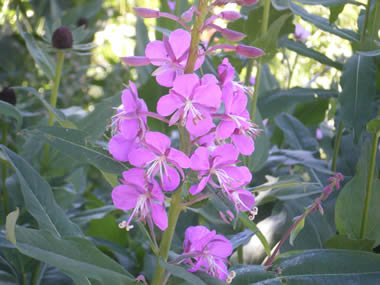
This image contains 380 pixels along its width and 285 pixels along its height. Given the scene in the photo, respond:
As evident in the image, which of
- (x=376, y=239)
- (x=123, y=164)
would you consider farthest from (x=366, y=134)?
(x=123, y=164)

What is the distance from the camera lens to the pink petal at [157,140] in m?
0.70

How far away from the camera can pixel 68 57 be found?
259 cm

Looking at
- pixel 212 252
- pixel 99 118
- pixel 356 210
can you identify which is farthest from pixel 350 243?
pixel 99 118

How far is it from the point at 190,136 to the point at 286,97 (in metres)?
0.70

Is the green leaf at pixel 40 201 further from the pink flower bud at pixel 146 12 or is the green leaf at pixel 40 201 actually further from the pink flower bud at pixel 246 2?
the pink flower bud at pixel 246 2

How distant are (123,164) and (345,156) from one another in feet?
2.58

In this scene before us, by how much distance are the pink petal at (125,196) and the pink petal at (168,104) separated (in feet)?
0.39

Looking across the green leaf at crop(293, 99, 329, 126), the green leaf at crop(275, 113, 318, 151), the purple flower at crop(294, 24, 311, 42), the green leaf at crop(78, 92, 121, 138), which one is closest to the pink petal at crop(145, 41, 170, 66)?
the green leaf at crop(78, 92, 121, 138)

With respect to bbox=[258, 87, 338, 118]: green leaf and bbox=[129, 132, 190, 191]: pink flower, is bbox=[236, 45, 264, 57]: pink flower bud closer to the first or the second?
bbox=[129, 132, 190, 191]: pink flower

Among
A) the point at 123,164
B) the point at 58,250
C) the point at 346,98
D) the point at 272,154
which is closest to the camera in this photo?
the point at 58,250

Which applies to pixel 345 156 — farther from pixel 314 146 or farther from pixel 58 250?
pixel 58 250

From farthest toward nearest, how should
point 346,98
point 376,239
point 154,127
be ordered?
point 154,127 < point 346,98 < point 376,239

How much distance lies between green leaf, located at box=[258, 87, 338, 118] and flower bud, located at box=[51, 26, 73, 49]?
55 centimetres

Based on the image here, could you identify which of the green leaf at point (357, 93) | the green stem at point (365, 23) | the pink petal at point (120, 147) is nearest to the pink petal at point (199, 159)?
the pink petal at point (120, 147)
